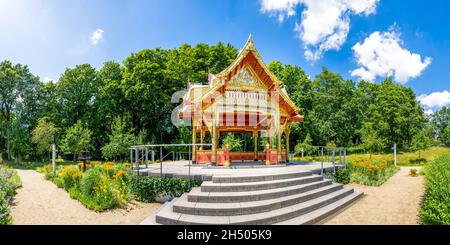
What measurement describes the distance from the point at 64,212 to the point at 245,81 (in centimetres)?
1018

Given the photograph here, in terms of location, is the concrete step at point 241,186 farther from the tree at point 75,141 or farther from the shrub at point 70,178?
the tree at point 75,141

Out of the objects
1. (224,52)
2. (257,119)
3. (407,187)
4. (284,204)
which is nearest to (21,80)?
(224,52)

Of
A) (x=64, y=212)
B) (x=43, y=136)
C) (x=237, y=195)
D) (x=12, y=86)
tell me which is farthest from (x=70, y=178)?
(x=12, y=86)

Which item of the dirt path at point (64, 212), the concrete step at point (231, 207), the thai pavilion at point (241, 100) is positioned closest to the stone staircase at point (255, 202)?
the concrete step at point (231, 207)

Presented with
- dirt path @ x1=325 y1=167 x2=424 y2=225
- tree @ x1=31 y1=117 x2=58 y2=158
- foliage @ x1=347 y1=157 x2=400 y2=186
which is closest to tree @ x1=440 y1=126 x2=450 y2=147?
foliage @ x1=347 y1=157 x2=400 y2=186

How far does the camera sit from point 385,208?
354 inches

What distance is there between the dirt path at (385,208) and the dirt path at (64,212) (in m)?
6.47

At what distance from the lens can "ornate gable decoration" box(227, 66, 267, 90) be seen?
1377 centimetres

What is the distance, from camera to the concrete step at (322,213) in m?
7.06

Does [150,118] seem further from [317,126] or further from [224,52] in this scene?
[317,126]

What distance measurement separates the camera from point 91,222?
7977 mm

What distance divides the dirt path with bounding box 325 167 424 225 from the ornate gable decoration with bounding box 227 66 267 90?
763cm

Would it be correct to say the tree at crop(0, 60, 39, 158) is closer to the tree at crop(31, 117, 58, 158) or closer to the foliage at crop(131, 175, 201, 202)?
the tree at crop(31, 117, 58, 158)
